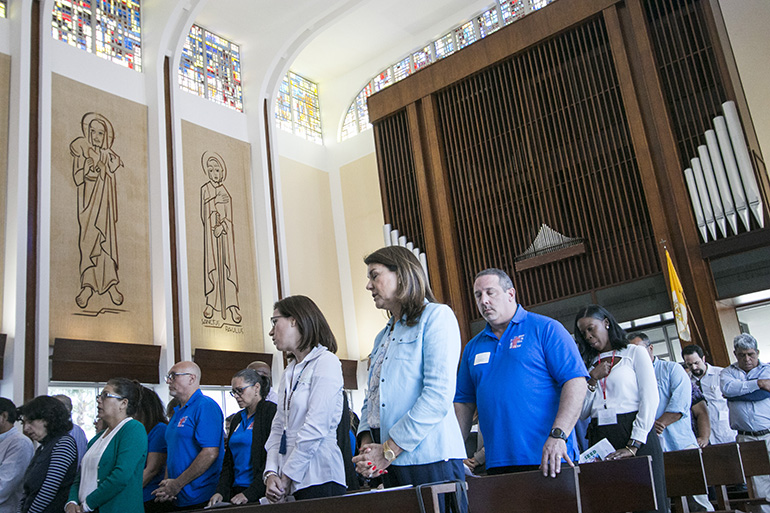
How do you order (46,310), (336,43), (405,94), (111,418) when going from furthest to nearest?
1. (336,43)
2. (405,94)
3. (46,310)
4. (111,418)

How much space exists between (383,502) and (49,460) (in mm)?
2596

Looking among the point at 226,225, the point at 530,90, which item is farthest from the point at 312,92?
the point at 530,90

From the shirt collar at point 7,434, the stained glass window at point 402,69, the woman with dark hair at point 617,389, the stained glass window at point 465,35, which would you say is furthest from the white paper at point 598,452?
the stained glass window at point 402,69

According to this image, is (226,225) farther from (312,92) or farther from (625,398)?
(625,398)

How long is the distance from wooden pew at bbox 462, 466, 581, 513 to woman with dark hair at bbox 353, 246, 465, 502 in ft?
0.62

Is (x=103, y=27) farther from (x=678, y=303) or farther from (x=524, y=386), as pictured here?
(x=524, y=386)

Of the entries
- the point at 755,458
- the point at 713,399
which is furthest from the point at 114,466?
the point at 713,399

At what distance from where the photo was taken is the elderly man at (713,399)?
4.81 metres

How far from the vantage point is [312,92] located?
13.2m

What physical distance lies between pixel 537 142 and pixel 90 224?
5.95 metres

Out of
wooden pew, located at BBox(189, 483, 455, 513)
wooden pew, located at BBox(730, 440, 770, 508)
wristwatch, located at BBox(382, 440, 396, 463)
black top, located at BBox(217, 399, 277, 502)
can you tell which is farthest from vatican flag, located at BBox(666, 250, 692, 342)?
wooden pew, located at BBox(189, 483, 455, 513)

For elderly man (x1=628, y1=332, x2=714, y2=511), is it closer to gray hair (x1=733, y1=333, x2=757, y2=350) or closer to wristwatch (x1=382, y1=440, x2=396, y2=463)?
gray hair (x1=733, y1=333, x2=757, y2=350)

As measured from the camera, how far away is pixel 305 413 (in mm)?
2389

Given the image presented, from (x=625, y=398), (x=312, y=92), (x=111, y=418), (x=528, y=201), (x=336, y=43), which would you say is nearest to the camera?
(x=625, y=398)
